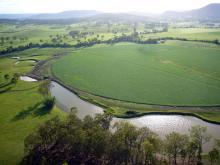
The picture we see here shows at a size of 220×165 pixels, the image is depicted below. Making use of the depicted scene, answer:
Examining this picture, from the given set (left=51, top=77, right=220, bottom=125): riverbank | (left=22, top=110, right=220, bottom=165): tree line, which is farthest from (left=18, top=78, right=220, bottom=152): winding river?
(left=22, top=110, right=220, bottom=165): tree line

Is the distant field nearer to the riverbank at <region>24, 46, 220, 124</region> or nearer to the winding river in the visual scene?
the riverbank at <region>24, 46, 220, 124</region>

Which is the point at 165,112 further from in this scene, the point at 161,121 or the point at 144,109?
the point at 144,109

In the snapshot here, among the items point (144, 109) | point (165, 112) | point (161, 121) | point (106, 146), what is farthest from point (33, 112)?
point (165, 112)

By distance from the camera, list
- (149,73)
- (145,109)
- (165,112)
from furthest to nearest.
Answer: (149,73) → (145,109) → (165,112)

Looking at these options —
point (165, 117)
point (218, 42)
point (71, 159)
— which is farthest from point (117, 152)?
point (218, 42)

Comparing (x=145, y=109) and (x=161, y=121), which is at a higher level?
(x=145, y=109)

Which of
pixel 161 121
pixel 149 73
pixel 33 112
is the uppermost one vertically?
pixel 149 73

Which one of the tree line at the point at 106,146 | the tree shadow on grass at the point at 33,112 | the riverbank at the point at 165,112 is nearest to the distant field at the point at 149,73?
the riverbank at the point at 165,112
